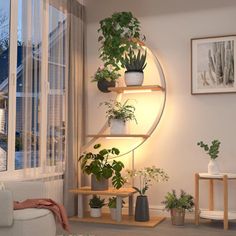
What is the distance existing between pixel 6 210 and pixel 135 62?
2.51 meters

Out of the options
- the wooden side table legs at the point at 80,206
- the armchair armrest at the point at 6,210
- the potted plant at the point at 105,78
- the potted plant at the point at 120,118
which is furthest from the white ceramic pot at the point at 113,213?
the armchair armrest at the point at 6,210

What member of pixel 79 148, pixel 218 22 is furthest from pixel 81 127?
pixel 218 22

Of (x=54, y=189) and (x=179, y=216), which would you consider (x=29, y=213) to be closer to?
(x=54, y=189)

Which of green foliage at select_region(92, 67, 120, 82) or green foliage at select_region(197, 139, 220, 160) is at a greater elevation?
green foliage at select_region(92, 67, 120, 82)

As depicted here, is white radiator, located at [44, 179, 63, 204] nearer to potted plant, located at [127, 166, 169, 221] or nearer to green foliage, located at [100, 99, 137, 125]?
potted plant, located at [127, 166, 169, 221]

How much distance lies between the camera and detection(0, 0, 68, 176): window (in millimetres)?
4141

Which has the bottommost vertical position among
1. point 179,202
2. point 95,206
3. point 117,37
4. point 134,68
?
point 95,206

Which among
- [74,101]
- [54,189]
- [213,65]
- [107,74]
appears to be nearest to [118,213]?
[54,189]

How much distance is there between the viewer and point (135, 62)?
16.0ft

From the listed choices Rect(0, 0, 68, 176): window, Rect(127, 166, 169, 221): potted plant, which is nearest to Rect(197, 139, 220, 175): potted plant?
Rect(127, 166, 169, 221): potted plant

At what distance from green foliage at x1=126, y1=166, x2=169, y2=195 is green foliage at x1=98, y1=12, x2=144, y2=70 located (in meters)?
1.26

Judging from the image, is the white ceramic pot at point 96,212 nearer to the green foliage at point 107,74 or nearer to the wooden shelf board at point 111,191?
the wooden shelf board at point 111,191

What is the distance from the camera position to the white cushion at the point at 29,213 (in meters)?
3.10

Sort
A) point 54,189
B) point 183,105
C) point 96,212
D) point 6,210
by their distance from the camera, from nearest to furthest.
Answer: point 6,210, point 54,189, point 96,212, point 183,105
